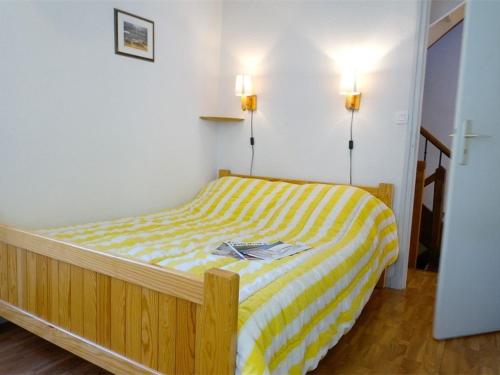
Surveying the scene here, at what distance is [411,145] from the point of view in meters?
2.48

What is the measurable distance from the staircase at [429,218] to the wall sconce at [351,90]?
731 millimetres

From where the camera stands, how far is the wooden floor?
163cm

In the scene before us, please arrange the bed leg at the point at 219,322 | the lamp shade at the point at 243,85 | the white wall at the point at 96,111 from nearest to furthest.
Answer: the bed leg at the point at 219,322 < the white wall at the point at 96,111 < the lamp shade at the point at 243,85

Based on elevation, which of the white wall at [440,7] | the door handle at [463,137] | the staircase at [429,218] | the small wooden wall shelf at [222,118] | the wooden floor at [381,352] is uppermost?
the white wall at [440,7]

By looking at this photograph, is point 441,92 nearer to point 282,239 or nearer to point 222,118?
point 222,118

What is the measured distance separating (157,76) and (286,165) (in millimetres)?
1103

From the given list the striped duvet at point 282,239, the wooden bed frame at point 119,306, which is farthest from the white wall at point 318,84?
the wooden bed frame at point 119,306

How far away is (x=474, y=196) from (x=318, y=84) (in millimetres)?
1324

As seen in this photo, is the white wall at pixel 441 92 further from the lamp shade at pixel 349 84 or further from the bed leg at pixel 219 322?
the bed leg at pixel 219 322

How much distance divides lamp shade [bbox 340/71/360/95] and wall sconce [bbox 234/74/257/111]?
0.70 m

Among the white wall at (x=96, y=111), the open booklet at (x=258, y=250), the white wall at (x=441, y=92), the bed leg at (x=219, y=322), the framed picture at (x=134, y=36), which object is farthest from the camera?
the white wall at (x=441, y=92)

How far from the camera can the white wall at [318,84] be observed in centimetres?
252

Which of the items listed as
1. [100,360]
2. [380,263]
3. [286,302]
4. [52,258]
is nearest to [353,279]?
[380,263]

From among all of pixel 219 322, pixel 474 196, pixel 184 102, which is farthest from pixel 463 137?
pixel 184 102
